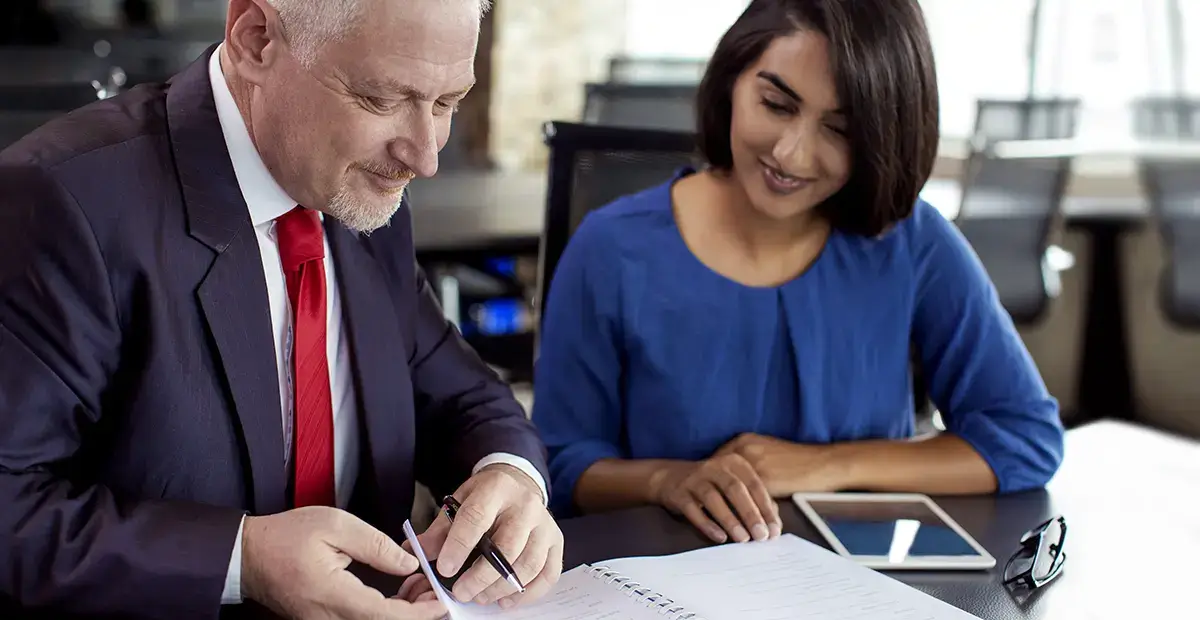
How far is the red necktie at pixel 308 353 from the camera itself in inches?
46.1

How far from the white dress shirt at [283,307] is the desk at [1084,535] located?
12 cm

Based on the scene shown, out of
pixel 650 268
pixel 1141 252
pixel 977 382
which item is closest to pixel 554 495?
pixel 650 268

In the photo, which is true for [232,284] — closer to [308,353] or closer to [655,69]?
[308,353]

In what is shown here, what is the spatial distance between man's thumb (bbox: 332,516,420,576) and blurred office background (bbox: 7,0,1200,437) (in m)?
0.68

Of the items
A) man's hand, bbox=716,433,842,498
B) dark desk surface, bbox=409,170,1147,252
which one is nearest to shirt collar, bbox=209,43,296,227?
man's hand, bbox=716,433,842,498

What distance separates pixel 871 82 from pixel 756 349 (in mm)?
374

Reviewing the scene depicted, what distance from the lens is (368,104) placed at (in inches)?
42.1

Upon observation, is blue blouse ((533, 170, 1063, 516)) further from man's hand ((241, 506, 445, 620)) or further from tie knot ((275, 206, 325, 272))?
man's hand ((241, 506, 445, 620))

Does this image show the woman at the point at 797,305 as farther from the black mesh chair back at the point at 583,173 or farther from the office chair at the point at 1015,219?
the office chair at the point at 1015,219

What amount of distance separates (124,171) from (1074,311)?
4084 millimetres

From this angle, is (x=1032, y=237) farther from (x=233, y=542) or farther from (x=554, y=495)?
(x=233, y=542)

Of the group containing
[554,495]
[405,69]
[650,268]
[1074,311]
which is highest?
[405,69]

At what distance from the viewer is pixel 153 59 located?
6.06 meters

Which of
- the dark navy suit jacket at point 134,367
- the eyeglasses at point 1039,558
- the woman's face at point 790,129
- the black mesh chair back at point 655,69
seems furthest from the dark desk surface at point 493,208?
the eyeglasses at point 1039,558
